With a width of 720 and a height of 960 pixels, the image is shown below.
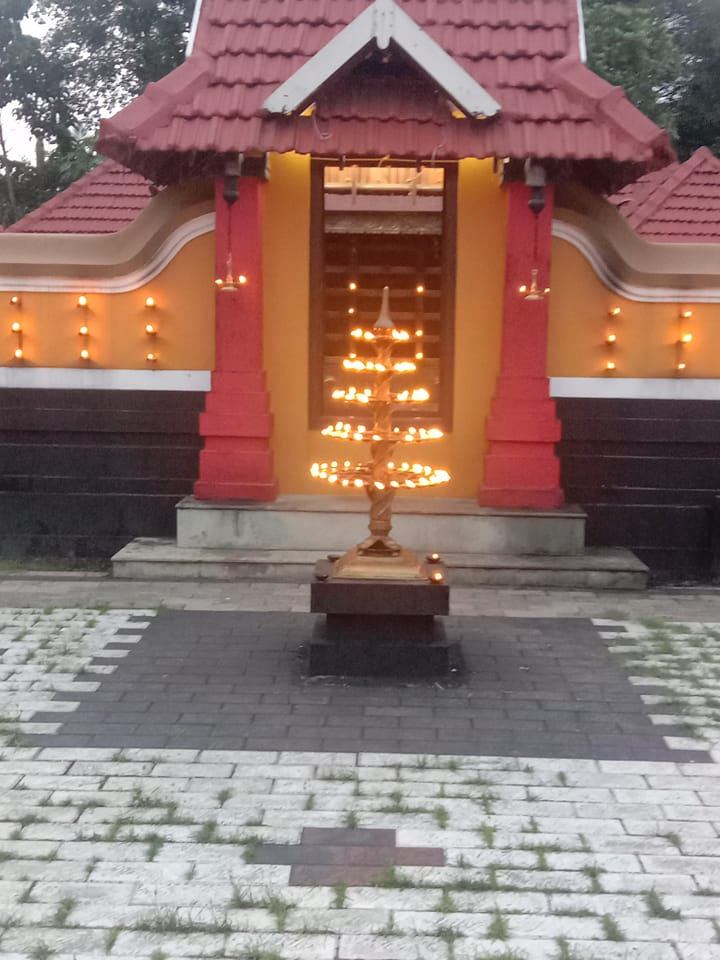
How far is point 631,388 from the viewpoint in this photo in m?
9.40

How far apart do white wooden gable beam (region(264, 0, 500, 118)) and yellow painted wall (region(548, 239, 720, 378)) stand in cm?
186

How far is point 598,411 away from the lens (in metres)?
9.40

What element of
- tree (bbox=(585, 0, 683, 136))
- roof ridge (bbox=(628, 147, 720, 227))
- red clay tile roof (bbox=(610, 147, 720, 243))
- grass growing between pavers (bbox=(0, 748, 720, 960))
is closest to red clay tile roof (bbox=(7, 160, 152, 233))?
roof ridge (bbox=(628, 147, 720, 227))

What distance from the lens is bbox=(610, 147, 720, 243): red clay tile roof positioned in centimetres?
1209

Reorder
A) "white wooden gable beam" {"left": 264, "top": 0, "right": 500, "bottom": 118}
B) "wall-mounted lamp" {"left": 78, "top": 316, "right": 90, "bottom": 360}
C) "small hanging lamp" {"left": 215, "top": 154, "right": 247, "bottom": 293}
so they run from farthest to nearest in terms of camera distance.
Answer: "wall-mounted lamp" {"left": 78, "top": 316, "right": 90, "bottom": 360} → "small hanging lamp" {"left": 215, "top": 154, "right": 247, "bottom": 293} → "white wooden gable beam" {"left": 264, "top": 0, "right": 500, "bottom": 118}

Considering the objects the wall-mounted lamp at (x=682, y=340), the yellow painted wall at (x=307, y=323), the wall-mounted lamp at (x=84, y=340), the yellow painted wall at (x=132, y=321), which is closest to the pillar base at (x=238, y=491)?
the yellow painted wall at (x=307, y=323)

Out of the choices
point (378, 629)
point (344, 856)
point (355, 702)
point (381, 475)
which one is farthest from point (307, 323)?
point (344, 856)

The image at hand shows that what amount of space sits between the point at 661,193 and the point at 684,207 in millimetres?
394

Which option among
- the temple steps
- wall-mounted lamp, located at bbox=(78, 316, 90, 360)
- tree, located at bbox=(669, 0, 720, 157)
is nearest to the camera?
the temple steps

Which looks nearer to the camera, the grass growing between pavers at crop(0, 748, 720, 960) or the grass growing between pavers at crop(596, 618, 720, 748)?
the grass growing between pavers at crop(0, 748, 720, 960)

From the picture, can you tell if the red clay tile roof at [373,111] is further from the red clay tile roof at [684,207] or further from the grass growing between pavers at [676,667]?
the grass growing between pavers at [676,667]

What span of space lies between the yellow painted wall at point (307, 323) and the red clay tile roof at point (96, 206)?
357 cm

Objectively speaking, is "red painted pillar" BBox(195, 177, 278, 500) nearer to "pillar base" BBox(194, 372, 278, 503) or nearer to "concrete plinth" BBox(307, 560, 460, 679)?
→ "pillar base" BBox(194, 372, 278, 503)

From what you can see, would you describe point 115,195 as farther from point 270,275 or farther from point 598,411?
point 598,411
